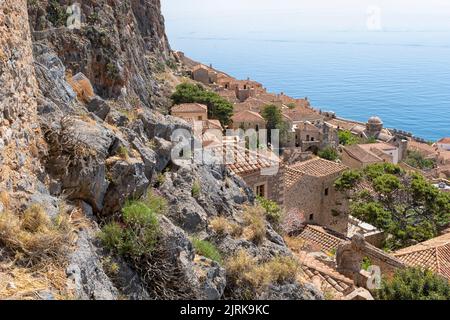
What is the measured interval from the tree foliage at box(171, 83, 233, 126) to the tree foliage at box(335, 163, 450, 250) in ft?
79.9

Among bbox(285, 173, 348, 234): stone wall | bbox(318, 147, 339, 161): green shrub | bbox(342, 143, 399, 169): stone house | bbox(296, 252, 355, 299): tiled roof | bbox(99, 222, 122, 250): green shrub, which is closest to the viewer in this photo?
bbox(99, 222, 122, 250): green shrub

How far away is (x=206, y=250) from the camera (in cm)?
706

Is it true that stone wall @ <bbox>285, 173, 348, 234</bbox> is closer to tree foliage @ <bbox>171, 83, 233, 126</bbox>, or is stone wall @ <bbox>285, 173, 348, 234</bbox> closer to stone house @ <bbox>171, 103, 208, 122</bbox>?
stone house @ <bbox>171, 103, 208, 122</bbox>

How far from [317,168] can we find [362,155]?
75.7 feet

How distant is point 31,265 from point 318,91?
12837 cm

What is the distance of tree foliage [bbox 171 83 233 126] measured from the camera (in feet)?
149

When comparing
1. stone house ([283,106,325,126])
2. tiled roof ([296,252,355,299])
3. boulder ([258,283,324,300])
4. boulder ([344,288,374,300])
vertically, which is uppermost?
boulder ([258,283,324,300])

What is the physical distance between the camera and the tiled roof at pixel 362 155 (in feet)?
136

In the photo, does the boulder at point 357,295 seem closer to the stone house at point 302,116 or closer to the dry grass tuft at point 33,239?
the dry grass tuft at point 33,239

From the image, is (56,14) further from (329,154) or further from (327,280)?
(329,154)

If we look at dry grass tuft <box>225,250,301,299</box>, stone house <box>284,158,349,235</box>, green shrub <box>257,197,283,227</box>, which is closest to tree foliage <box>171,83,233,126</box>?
stone house <box>284,158,349,235</box>

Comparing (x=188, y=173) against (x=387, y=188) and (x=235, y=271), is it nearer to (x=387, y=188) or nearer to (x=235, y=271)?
(x=235, y=271)

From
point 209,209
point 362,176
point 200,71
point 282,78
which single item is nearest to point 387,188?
point 362,176

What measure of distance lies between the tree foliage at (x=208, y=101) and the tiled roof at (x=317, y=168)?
2458 centimetres
